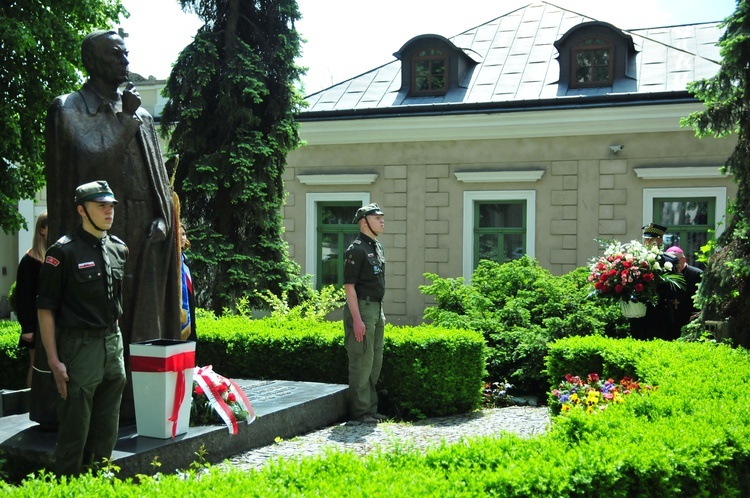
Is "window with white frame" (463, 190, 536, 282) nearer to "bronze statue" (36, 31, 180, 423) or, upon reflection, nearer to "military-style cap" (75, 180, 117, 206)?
"bronze statue" (36, 31, 180, 423)

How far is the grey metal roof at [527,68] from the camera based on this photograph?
16156mm

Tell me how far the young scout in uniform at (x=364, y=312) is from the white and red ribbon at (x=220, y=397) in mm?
1561

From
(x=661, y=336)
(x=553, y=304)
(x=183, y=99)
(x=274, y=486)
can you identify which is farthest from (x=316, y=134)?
(x=274, y=486)

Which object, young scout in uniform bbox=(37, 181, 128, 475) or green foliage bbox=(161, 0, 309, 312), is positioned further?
green foliage bbox=(161, 0, 309, 312)

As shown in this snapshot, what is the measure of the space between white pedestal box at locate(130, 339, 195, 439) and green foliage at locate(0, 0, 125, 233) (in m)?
10.6

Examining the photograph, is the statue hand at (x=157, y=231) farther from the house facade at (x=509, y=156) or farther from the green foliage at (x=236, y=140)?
the house facade at (x=509, y=156)

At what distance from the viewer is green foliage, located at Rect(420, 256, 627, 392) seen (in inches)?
395

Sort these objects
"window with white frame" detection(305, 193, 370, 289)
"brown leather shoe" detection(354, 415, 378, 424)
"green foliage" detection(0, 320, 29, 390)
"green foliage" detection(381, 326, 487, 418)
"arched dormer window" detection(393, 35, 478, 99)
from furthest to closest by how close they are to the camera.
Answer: "window with white frame" detection(305, 193, 370, 289) → "arched dormer window" detection(393, 35, 478, 99) → "green foliage" detection(0, 320, 29, 390) → "green foliage" detection(381, 326, 487, 418) → "brown leather shoe" detection(354, 415, 378, 424)

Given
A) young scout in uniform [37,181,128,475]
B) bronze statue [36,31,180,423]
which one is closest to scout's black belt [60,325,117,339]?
young scout in uniform [37,181,128,475]

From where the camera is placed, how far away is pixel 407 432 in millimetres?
7590

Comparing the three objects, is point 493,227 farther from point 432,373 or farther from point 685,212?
point 432,373

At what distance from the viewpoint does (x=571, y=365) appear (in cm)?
829

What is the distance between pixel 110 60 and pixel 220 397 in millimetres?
2772

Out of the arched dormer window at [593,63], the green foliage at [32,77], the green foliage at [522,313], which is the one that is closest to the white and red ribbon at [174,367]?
the green foliage at [522,313]
